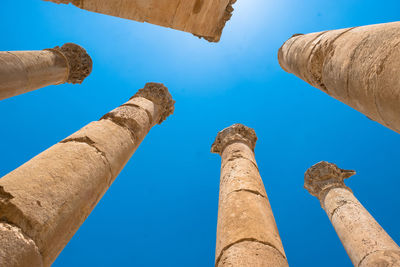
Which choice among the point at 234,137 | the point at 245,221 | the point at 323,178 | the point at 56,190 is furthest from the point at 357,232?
the point at 56,190

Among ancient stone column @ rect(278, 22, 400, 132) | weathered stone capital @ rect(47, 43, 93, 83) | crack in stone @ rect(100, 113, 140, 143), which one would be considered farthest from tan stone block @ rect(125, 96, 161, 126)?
ancient stone column @ rect(278, 22, 400, 132)

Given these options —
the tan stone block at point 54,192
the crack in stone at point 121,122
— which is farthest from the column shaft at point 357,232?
the tan stone block at point 54,192

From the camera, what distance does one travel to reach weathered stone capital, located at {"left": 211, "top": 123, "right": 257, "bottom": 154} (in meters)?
9.82

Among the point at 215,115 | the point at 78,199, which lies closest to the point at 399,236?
the point at 215,115

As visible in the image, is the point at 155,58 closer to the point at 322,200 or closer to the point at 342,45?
the point at 322,200

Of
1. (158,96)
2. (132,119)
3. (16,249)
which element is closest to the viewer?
(16,249)

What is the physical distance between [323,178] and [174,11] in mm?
9266

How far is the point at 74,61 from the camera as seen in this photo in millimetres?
11180

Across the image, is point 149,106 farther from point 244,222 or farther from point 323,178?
point 323,178

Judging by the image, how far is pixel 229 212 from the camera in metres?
5.84

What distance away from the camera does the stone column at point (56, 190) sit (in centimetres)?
325

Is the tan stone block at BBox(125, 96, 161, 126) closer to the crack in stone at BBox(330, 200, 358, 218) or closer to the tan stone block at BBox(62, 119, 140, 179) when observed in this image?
the tan stone block at BBox(62, 119, 140, 179)

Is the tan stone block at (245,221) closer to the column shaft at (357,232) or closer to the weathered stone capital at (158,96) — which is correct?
the column shaft at (357,232)

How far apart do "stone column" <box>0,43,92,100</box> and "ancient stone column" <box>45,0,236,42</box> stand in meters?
2.86
